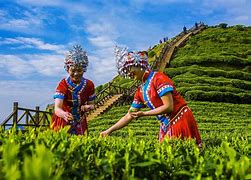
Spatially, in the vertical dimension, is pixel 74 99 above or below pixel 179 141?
above

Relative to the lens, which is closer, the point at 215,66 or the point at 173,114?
the point at 173,114

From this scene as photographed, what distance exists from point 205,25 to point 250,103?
33125 millimetres

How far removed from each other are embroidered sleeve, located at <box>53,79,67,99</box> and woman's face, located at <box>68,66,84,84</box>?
0.13 metres

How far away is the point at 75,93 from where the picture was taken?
5.23 meters

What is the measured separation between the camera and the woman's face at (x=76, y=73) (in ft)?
16.7

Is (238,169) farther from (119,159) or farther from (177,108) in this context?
(177,108)

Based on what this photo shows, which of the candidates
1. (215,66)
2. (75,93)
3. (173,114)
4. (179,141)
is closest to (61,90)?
(75,93)

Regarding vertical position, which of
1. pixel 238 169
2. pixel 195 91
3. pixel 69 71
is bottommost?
pixel 238 169

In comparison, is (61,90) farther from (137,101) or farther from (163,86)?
(163,86)

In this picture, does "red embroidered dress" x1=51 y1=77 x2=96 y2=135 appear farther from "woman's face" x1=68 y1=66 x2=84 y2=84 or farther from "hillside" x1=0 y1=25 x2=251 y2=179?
"hillside" x1=0 y1=25 x2=251 y2=179

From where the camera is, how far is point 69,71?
16.9 feet

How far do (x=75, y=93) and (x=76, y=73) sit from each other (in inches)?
10.8

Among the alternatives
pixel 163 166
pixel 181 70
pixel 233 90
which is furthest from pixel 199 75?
pixel 163 166

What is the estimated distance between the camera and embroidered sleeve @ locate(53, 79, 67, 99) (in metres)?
5.10
